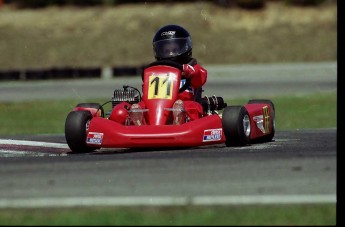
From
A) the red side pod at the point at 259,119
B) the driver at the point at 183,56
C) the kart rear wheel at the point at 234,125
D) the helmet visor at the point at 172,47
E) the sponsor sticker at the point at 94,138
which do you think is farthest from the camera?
the helmet visor at the point at 172,47

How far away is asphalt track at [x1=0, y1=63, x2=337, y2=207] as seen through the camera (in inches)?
270

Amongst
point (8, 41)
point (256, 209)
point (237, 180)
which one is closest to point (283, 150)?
point (237, 180)

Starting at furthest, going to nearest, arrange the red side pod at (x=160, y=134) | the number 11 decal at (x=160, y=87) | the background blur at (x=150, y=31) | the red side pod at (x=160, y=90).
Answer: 1. the background blur at (x=150, y=31)
2. the number 11 decal at (x=160, y=87)
3. the red side pod at (x=160, y=90)
4. the red side pod at (x=160, y=134)

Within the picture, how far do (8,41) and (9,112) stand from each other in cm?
2622

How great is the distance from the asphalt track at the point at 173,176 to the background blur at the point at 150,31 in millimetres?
32617

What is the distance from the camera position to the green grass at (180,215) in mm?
6160

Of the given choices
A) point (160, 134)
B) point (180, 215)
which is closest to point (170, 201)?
point (180, 215)

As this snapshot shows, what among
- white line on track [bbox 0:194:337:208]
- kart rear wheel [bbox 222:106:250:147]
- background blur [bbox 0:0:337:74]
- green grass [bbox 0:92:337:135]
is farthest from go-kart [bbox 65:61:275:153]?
background blur [bbox 0:0:337:74]

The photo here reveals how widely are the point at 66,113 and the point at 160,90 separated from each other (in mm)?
10271

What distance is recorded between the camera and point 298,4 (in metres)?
49.2

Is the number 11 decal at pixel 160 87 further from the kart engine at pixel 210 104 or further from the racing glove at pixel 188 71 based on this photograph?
the kart engine at pixel 210 104

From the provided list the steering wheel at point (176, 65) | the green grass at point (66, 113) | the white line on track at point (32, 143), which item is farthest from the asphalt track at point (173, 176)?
the green grass at point (66, 113)

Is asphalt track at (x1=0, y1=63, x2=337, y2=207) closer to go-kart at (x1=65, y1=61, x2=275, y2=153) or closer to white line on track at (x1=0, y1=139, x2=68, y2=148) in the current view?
go-kart at (x1=65, y1=61, x2=275, y2=153)

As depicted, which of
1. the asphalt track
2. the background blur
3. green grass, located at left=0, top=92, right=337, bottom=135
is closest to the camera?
the asphalt track
